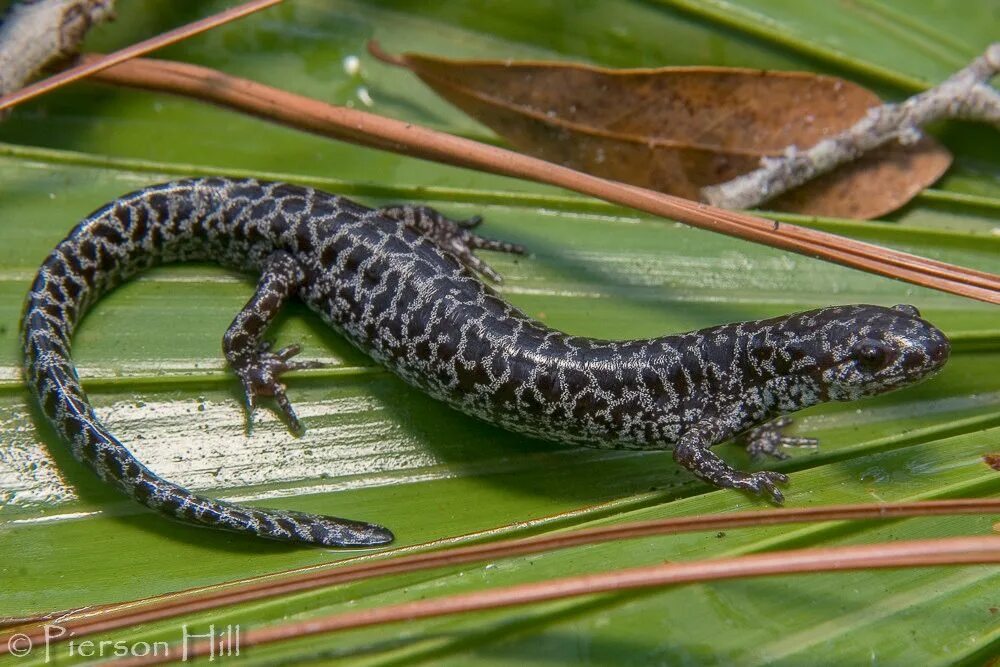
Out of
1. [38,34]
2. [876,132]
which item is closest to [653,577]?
[876,132]

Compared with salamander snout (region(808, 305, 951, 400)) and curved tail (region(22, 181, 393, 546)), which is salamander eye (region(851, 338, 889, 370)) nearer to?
salamander snout (region(808, 305, 951, 400))

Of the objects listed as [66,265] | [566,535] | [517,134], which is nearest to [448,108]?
[517,134]

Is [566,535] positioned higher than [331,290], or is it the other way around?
[331,290]

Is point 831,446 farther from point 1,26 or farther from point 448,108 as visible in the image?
point 1,26

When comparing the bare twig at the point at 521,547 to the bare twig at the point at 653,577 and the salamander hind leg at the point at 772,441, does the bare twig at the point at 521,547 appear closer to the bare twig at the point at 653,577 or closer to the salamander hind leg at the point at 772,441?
the bare twig at the point at 653,577

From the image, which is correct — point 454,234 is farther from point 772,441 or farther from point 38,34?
point 38,34

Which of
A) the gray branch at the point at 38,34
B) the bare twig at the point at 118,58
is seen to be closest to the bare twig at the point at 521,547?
the bare twig at the point at 118,58
